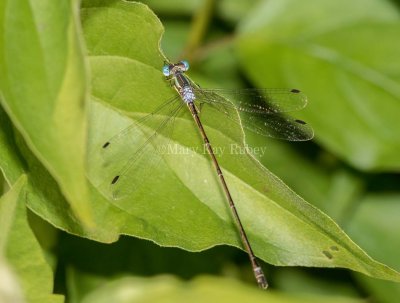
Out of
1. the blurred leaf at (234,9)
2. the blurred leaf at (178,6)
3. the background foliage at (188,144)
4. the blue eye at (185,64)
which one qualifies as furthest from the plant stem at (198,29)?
the blurred leaf at (234,9)

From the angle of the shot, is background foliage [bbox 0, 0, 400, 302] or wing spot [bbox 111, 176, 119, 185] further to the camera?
wing spot [bbox 111, 176, 119, 185]

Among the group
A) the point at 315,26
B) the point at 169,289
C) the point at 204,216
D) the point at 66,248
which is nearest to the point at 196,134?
the point at 204,216

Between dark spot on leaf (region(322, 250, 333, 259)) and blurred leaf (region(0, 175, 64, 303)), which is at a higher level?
dark spot on leaf (region(322, 250, 333, 259))

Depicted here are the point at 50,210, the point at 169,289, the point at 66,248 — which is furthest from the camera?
the point at 66,248

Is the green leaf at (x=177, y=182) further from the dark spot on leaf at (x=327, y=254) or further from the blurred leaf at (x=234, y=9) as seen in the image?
the blurred leaf at (x=234, y=9)

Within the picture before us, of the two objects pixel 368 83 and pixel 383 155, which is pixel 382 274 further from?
pixel 368 83

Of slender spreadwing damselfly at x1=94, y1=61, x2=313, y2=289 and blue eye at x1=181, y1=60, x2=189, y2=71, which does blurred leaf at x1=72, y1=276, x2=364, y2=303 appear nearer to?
slender spreadwing damselfly at x1=94, y1=61, x2=313, y2=289

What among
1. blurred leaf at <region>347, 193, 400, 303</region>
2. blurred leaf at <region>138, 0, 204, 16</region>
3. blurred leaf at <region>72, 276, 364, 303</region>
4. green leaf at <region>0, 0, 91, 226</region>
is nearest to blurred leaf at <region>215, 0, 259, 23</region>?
blurred leaf at <region>138, 0, 204, 16</region>
